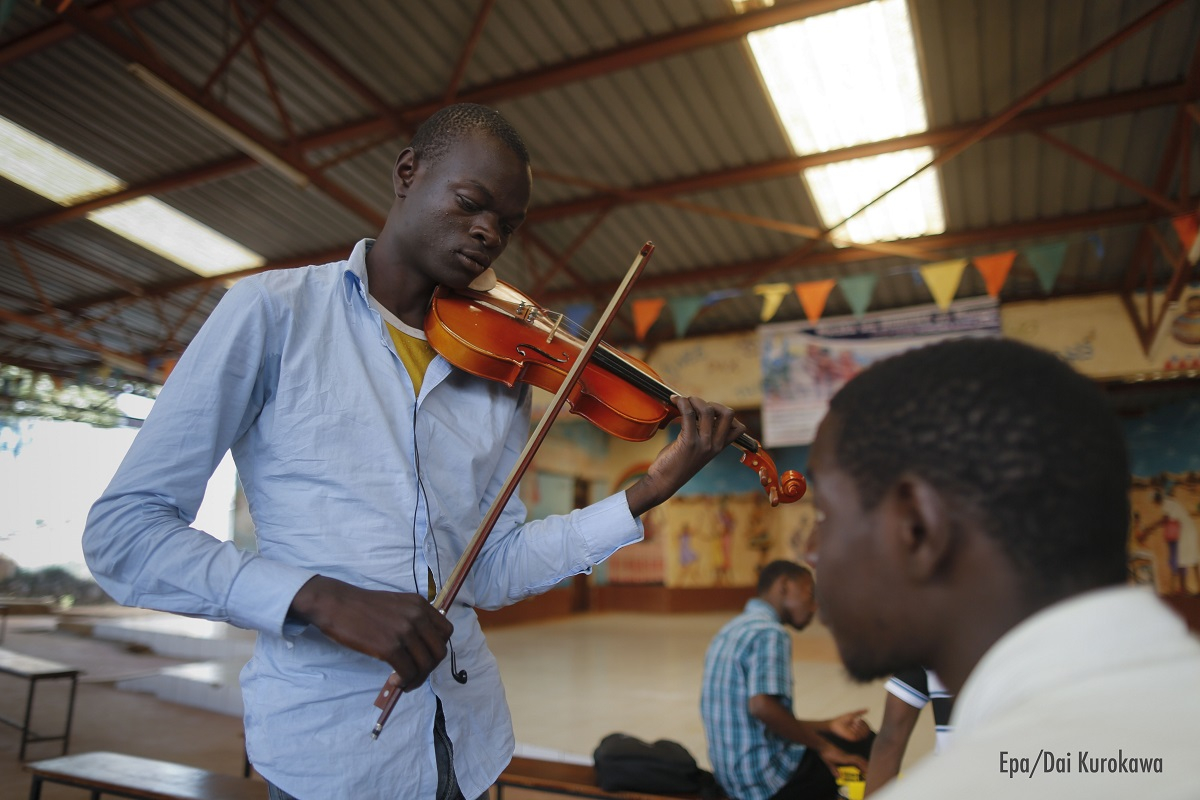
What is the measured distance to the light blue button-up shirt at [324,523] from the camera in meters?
0.97

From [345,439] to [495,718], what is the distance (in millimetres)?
489

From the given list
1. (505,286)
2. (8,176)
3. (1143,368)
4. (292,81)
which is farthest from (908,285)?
(8,176)

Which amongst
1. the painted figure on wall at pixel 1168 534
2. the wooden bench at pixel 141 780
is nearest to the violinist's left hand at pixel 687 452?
the wooden bench at pixel 141 780

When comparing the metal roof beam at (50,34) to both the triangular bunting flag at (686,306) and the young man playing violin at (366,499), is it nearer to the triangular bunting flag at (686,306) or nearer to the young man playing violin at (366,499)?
the triangular bunting flag at (686,306)

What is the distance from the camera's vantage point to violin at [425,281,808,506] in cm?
148

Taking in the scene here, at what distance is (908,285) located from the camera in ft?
29.9

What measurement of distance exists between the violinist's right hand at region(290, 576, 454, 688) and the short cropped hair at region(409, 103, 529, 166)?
2.45 ft

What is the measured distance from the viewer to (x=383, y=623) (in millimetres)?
905

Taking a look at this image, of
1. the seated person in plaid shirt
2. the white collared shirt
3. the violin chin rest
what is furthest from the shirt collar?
the seated person in plaid shirt

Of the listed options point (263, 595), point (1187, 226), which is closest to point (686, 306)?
point (1187, 226)

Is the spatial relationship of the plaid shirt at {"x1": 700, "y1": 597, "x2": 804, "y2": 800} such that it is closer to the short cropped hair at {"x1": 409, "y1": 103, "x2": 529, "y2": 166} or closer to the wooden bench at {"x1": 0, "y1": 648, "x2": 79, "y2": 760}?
the short cropped hair at {"x1": 409, "y1": 103, "x2": 529, "y2": 166}

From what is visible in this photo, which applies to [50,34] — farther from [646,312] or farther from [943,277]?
[943,277]

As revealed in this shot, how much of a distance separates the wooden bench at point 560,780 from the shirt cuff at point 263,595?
2032mm

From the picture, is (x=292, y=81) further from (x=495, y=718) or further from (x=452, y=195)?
(x=495, y=718)
